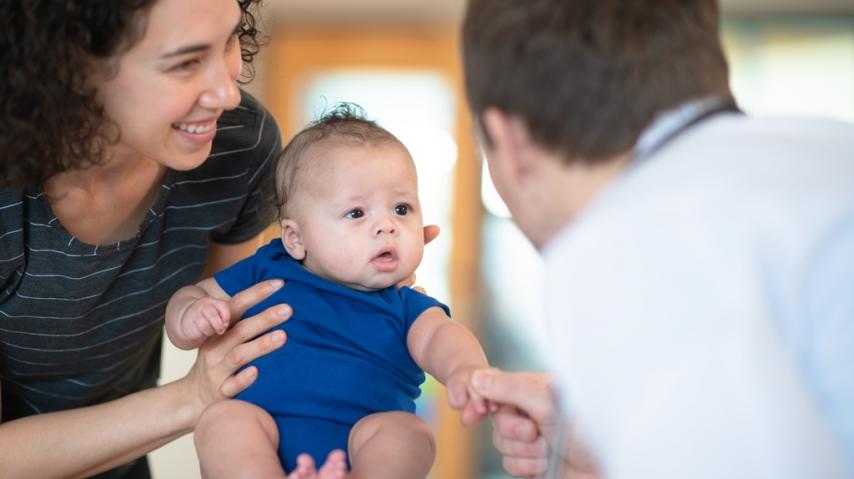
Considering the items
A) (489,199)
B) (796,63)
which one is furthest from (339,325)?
(796,63)

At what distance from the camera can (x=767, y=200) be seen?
2.47 feet

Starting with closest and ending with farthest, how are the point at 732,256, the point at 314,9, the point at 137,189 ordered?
the point at 732,256
the point at 137,189
the point at 314,9

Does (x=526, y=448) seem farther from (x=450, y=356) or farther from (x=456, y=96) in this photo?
(x=456, y=96)

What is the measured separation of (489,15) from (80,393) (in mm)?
1055

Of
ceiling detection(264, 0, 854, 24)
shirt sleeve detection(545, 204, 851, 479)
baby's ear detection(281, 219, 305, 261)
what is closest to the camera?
shirt sleeve detection(545, 204, 851, 479)

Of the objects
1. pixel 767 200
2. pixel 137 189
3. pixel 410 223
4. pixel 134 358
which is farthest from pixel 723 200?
pixel 134 358

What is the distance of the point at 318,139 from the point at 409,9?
3.59 m

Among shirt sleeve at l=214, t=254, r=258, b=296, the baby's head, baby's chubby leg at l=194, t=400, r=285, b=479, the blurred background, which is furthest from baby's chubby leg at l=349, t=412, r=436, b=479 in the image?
the blurred background

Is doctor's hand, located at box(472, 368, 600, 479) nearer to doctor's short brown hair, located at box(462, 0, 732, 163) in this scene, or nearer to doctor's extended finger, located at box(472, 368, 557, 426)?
doctor's extended finger, located at box(472, 368, 557, 426)

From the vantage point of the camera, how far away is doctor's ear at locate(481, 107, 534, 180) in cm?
92

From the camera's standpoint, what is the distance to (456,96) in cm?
495

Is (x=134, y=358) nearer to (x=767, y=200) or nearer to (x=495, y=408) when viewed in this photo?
(x=495, y=408)

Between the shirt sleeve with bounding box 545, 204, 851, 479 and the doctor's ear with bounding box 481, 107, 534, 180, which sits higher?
the doctor's ear with bounding box 481, 107, 534, 180

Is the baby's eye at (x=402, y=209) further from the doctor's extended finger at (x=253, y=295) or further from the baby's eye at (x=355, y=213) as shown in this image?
the doctor's extended finger at (x=253, y=295)
